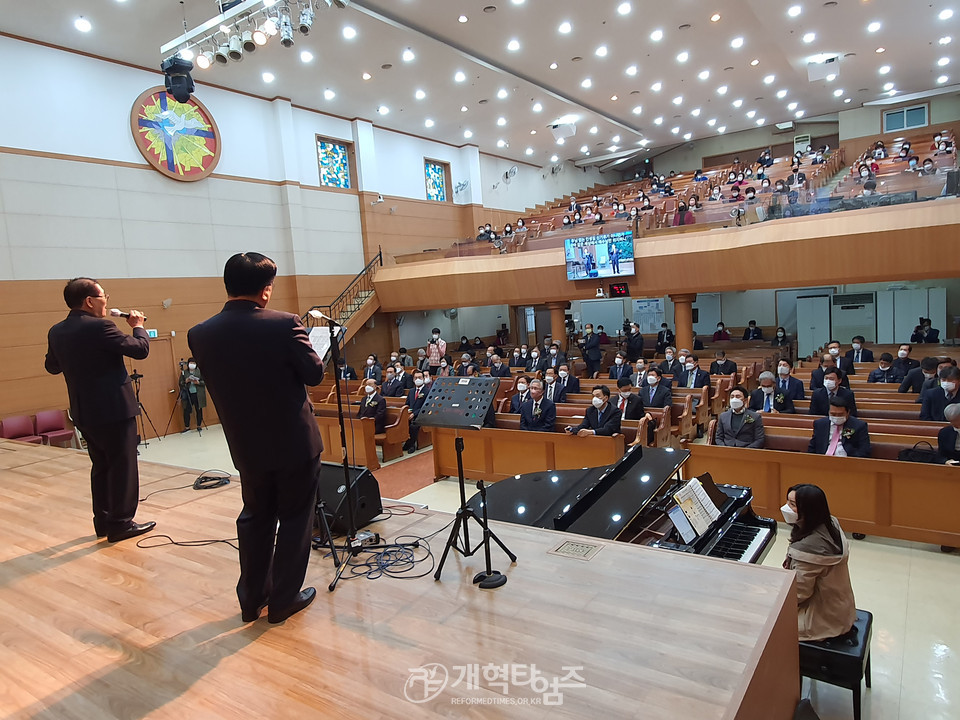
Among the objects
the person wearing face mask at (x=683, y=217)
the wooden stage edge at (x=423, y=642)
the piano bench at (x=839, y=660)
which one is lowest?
the piano bench at (x=839, y=660)

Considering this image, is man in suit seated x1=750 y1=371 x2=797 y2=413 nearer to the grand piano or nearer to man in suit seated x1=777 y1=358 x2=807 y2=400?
man in suit seated x1=777 y1=358 x2=807 y2=400

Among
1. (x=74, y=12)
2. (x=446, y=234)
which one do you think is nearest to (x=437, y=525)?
(x=74, y=12)

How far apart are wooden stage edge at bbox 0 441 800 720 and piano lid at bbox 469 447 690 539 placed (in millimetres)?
326

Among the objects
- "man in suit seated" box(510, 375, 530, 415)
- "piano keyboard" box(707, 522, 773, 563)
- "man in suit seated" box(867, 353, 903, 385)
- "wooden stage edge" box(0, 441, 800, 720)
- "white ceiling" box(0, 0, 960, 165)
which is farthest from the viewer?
"white ceiling" box(0, 0, 960, 165)

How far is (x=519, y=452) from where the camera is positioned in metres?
7.47

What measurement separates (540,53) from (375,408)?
9.77 meters

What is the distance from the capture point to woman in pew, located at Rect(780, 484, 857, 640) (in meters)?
2.97

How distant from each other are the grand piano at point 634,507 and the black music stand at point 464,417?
700 mm

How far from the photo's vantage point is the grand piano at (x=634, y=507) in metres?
3.37

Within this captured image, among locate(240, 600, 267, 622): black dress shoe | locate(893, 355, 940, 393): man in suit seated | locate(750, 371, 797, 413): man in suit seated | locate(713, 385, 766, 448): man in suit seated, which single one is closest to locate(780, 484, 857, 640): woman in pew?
locate(240, 600, 267, 622): black dress shoe

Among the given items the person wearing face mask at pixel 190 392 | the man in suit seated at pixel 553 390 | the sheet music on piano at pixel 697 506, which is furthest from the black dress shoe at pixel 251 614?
the person wearing face mask at pixel 190 392

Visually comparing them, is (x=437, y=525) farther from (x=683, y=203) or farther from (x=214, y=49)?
(x=683, y=203)

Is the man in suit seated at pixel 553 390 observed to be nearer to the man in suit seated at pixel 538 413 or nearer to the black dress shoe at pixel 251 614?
the man in suit seated at pixel 538 413

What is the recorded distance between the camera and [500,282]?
15234mm
